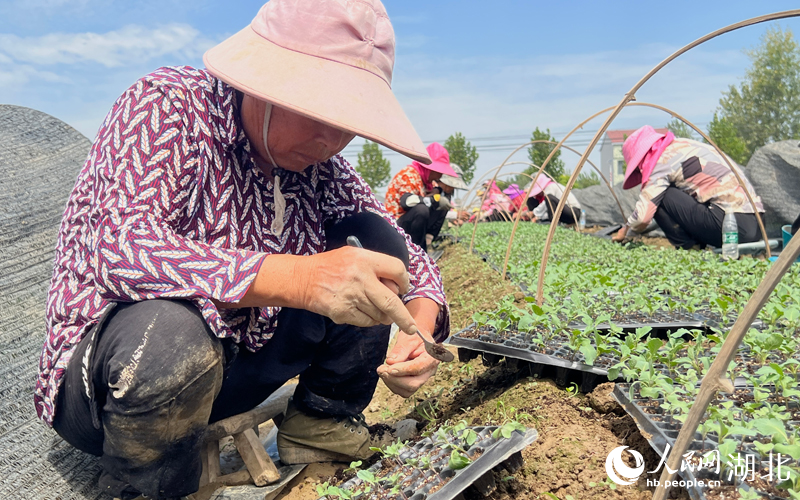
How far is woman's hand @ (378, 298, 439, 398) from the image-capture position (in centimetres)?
149

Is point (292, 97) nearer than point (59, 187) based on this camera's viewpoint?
Yes

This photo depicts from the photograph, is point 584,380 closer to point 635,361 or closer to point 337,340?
point 635,361

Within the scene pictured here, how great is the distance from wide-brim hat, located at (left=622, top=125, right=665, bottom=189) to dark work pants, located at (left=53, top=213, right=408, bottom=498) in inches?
186

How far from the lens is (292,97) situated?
1.20 m

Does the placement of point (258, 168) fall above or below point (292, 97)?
below

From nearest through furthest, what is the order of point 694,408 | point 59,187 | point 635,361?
point 694,408 < point 635,361 < point 59,187

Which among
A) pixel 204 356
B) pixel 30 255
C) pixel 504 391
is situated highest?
pixel 204 356

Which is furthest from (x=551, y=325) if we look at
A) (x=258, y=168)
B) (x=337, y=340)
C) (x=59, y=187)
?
(x=59, y=187)

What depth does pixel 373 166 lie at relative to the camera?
27.6 metres

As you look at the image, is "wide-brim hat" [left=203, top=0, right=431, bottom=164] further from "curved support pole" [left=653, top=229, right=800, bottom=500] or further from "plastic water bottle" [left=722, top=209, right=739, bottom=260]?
"plastic water bottle" [left=722, top=209, right=739, bottom=260]

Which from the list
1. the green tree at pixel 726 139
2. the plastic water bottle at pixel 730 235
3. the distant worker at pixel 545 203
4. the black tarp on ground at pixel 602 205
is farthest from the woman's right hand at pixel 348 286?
the green tree at pixel 726 139

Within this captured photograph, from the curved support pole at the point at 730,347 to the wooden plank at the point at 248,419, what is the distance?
1219 millimetres

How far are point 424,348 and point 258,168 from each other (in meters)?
0.69

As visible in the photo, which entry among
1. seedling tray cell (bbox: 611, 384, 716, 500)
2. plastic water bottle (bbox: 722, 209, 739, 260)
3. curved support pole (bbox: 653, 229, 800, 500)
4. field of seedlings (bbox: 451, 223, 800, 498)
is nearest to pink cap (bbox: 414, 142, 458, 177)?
plastic water bottle (bbox: 722, 209, 739, 260)
